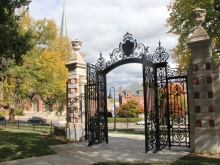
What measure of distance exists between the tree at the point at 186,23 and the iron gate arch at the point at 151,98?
7733mm

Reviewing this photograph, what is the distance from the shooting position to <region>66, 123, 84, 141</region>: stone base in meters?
11.7

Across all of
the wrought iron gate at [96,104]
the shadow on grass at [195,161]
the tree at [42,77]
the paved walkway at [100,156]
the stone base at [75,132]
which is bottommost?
the paved walkway at [100,156]

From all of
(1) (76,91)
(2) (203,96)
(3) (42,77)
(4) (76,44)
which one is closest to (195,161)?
(2) (203,96)

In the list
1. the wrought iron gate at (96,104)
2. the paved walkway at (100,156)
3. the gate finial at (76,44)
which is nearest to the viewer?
the paved walkway at (100,156)

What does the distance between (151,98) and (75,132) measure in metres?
4.84

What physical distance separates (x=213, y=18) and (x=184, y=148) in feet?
35.5

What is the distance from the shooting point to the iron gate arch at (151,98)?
28.8 feet

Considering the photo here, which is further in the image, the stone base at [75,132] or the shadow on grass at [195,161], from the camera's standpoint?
the stone base at [75,132]

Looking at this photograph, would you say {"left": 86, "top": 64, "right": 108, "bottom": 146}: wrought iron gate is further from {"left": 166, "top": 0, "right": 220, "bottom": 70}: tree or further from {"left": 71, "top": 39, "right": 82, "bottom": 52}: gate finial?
{"left": 166, "top": 0, "right": 220, "bottom": 70}: tree

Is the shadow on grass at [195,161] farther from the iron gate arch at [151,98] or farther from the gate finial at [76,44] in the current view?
the gate finial at [76,44]

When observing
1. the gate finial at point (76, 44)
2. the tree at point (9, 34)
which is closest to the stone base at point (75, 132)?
the gate finial at point (76, 44)

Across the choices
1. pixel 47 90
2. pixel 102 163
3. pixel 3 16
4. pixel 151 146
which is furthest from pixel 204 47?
pixel 47 90

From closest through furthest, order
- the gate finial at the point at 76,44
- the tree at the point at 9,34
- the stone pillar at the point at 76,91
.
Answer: the tree at the point at 9,34, the stone pillar at the point at 76,91, the gate finial at the point at 76,44

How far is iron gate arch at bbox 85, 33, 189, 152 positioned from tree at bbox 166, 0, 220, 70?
7.73m
